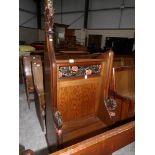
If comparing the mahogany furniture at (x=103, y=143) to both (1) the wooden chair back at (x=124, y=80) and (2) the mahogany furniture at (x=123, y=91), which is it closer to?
(2) the mahogany furniture at (x=123, y=91)

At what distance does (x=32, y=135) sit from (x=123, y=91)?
127 cm

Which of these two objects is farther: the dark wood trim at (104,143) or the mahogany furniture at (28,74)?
the mahogany furniture at (28,74)

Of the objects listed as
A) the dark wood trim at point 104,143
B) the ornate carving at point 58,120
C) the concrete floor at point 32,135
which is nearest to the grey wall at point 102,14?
the concrete floor at point 32,135

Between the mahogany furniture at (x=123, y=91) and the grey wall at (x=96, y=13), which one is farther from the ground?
the grey wall at (x=96, y=13)

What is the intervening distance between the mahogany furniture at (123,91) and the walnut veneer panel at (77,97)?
331mm

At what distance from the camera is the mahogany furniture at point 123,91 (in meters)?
2.03

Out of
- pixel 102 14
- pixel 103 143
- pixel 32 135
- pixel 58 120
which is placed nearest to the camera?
pixel 103 143

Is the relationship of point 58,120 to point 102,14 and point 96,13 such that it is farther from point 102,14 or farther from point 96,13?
point 96,13

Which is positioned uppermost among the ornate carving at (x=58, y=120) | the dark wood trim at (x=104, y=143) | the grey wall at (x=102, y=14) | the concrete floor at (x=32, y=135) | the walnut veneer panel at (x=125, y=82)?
the grey wall at (x=102, y=14)

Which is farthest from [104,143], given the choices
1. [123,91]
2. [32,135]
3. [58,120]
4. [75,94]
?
[32,135]

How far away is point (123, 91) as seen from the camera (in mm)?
2252
